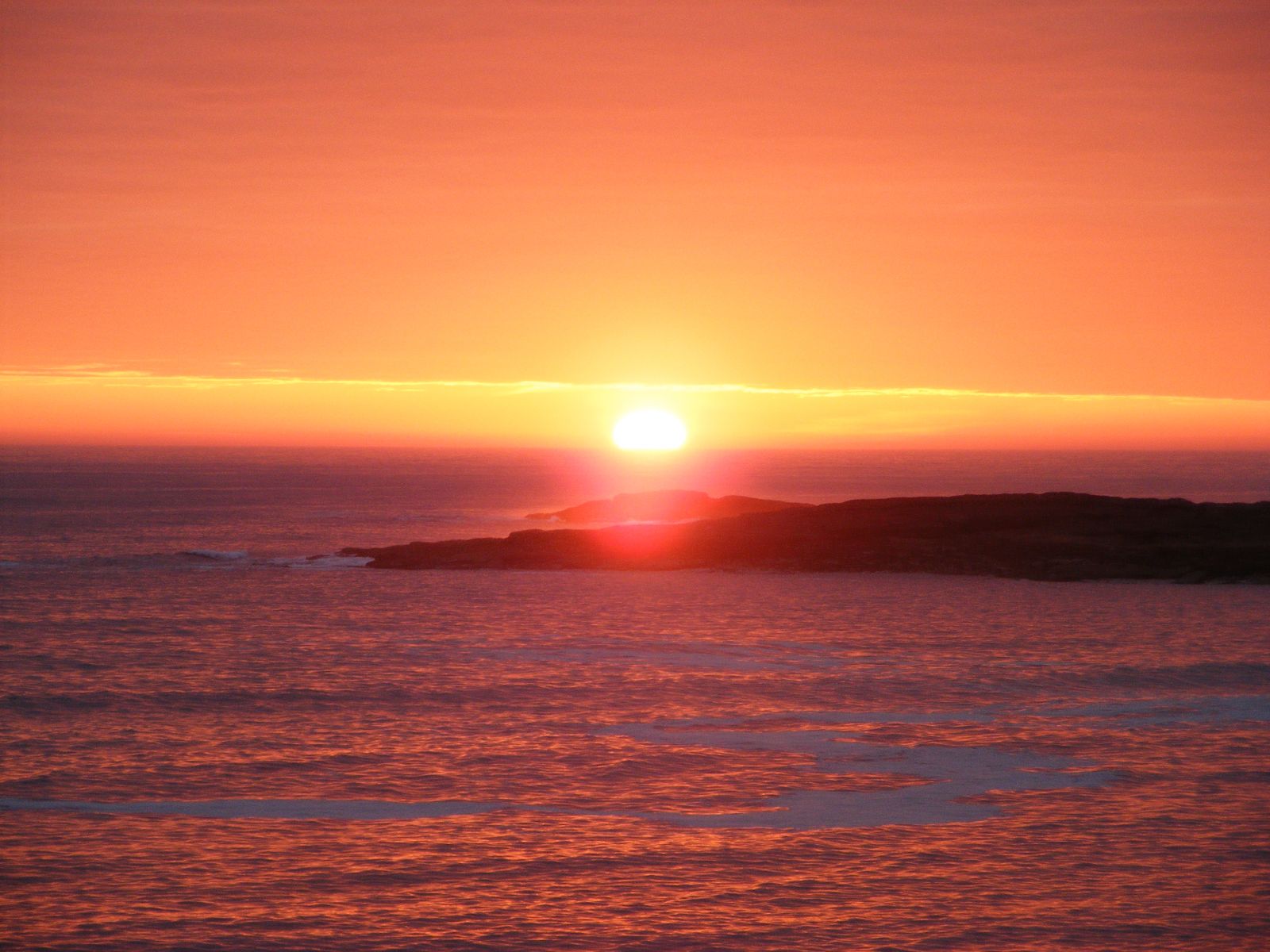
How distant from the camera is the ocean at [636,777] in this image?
16797 mm

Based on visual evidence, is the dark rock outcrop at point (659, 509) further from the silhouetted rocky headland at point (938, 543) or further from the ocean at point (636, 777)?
the ocean at point (636, 777)

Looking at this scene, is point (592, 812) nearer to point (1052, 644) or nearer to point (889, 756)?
point (889, 756)

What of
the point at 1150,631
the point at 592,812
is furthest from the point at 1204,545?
the point at 592,812

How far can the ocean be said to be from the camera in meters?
16.8

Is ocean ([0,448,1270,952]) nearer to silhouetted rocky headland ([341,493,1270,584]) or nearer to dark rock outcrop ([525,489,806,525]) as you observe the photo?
silhouetted rocky headland ([341,493,1270,584])

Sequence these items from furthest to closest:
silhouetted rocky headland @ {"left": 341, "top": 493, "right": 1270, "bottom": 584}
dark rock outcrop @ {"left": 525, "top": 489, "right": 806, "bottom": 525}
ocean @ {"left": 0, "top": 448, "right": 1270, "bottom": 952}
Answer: dark rock outcrop @ {"left": 525, "top": 489, "right": 806, "bottom": 525}
silhouetted rocky headland @ {"left": 341, "top": 493, "right": 1270, "bottom": 584}
ocean @ {"left": 0, "top": 448, "right": 1270, "bottom": 952}

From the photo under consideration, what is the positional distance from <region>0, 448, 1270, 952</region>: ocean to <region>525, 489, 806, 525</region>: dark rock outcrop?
187 ft

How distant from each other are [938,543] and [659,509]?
166ft

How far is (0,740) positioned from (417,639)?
56.2 feet

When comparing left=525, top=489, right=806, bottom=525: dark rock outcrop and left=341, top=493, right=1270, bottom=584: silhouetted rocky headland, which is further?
left=525, top=489, right=806, bottom=525: dark rock outcrop

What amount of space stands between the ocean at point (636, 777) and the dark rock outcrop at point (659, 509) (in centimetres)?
5691

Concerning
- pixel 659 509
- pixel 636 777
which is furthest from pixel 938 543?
pixel 659 509

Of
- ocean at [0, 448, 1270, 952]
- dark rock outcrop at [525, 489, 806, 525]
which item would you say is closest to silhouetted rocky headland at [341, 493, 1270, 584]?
ocean at [0, 448, 1270, 952]

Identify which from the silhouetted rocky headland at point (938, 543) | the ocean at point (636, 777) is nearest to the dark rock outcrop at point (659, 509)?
the silhouetted rocky headland at point (938, 543)
